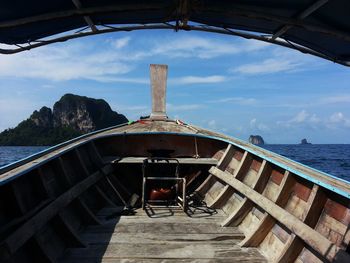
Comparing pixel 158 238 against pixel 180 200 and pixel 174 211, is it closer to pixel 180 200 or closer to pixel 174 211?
pixel 174 211

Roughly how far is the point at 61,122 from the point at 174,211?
159 metres

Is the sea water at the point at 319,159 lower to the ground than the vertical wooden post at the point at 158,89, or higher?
lower

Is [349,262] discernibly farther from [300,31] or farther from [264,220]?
[300,31]

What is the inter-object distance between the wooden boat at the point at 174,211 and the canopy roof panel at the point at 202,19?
1655 millimetres


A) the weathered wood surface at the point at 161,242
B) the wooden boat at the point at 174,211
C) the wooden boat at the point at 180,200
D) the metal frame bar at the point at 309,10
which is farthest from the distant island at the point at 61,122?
the metal frame bar at the point at 309,10

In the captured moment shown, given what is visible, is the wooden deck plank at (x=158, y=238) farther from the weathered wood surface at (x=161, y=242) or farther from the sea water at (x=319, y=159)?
the sea water at (x=319, y=159)

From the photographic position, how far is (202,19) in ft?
14.0

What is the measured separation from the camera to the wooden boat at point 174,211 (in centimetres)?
389

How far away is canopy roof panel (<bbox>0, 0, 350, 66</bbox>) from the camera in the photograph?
3.12 meters

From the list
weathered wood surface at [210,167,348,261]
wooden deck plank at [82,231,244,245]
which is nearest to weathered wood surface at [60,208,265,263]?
wooden deck plank at [82,231,244,245]

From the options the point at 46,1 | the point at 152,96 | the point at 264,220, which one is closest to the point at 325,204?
the point at 264,220

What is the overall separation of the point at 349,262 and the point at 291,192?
188 cm

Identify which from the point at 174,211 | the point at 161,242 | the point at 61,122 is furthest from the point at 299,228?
the point at 61,122

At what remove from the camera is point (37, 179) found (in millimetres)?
5000
